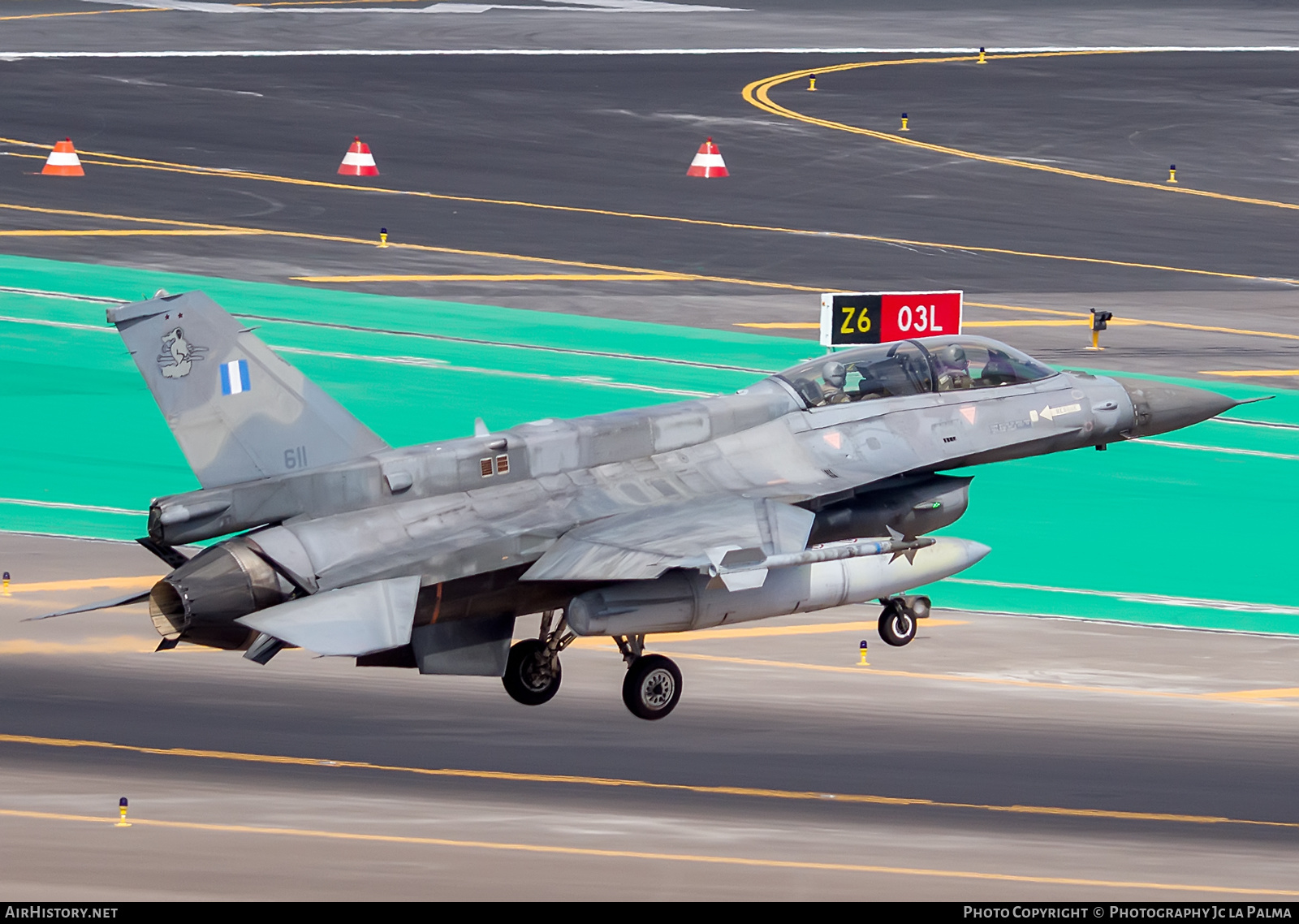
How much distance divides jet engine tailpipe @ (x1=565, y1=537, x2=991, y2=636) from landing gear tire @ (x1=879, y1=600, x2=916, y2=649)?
123cm

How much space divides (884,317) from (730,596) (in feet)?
29.7

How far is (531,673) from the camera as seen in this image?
22406mm

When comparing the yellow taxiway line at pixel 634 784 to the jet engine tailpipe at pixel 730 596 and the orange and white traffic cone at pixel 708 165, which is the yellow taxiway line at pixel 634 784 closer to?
the jet engine tailpipe at pixel 730 596

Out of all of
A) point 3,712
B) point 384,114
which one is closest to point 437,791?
point 3,712

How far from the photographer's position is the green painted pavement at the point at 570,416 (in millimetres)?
27594

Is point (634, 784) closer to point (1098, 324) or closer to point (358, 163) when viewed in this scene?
point (1098, 324)

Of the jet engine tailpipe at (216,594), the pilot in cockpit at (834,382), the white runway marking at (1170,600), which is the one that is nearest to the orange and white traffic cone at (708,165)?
the white runway marking at (1170,600)

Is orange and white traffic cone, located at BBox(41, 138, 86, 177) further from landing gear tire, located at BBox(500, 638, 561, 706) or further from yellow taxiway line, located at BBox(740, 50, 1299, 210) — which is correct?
landing gear tire, located at BBox(500, 638, 561, 706)

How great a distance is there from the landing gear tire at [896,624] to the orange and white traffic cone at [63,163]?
29.3m

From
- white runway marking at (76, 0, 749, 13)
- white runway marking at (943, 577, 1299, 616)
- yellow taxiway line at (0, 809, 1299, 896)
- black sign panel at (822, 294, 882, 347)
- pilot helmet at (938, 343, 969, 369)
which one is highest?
white runway marking at (76, 0, 749, 13)

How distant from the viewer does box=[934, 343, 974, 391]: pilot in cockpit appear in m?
24.8

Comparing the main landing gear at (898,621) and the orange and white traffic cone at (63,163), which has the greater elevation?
the orange and white traffic cone at (63,163)

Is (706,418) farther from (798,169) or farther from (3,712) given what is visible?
(798,169)

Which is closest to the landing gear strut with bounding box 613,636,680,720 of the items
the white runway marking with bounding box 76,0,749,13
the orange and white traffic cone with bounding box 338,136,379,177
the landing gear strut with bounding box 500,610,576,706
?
the landing gear strut with bounding box 500,610,576,706
